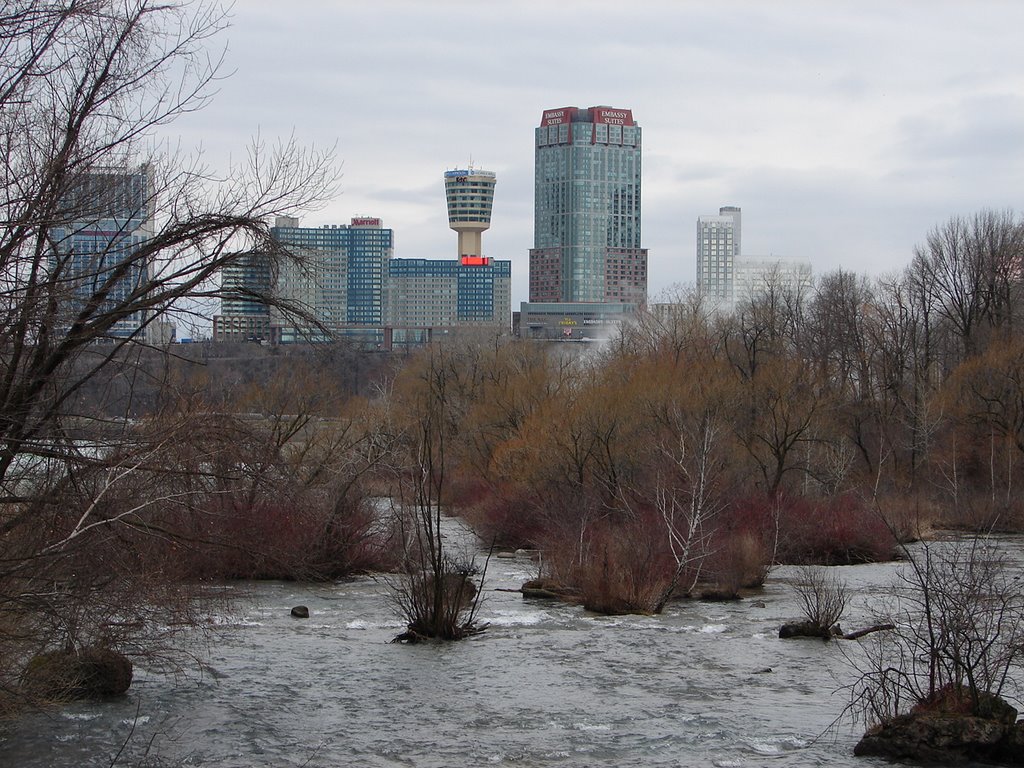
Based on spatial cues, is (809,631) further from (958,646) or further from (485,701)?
(958,646)

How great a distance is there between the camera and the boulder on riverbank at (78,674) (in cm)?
1372

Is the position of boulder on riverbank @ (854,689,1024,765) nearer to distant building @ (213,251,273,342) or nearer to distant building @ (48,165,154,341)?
distant building @ (213,251,273,342)

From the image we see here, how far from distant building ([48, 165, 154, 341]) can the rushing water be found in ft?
17.5

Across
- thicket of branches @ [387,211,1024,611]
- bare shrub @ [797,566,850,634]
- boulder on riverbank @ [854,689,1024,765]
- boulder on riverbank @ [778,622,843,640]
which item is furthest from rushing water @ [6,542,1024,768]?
thicket of branches @ [387,211,1024,611]

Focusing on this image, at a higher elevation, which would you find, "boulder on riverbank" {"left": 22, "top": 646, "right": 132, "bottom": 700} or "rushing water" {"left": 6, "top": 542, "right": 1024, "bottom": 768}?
"boulder on riverbank" {"left": 22, "top": 646, "right": 132, "bottom": 700}

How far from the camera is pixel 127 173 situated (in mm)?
12539

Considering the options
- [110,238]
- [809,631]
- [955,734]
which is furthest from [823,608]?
[110,238]

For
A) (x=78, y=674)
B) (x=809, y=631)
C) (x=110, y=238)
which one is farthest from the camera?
(x=809, y=631)

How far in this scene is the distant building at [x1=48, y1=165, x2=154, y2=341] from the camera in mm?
11633

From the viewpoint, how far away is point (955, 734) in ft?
44.0

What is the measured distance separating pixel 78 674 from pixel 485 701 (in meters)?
5.53

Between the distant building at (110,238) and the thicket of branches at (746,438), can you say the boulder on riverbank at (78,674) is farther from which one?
the thicket of branches at (746,438)

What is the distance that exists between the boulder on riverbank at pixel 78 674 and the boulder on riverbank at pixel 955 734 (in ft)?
30.7

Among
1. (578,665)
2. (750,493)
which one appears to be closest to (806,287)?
(750,493)
